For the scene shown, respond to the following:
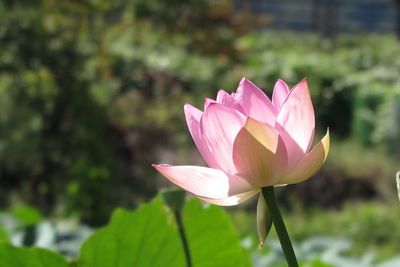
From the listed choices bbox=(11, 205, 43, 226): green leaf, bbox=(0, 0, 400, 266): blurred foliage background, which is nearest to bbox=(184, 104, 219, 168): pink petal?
bbox=(11, 205, 43, 226): green leaf

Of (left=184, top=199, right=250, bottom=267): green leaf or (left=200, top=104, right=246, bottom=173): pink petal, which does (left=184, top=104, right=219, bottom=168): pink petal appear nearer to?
(left=200, top=104, right=246, bottom=173): pink petal

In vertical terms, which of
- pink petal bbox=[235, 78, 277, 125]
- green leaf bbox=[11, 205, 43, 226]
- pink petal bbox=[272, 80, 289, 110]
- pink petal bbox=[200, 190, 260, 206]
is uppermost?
green leaf bbox=[11, 205, 43, 226]

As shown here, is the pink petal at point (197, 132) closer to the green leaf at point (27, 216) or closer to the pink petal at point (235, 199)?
the pink petal at point (235, 199)

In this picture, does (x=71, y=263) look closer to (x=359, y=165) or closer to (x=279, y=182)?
(x=279, y=182)

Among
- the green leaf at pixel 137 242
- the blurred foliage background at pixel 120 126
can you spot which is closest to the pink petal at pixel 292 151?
the green leaf at pixel 137 242

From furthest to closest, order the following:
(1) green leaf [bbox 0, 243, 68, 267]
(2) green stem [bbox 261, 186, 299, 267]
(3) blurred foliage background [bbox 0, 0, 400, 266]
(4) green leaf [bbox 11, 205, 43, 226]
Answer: (3) blurred foliage background [bbox 0, 0, 400, 266], (4) green leaf [bbox 11, 205, 43, 226], (1) green leaf [bbox 0, 243, 68, 267], (2) green stem [bbox 261, 186, 299, 267]

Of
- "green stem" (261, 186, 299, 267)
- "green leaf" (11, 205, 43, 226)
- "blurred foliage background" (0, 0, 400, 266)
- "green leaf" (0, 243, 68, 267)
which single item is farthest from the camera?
"blurred foliage background" (0, 0, 400, 266)

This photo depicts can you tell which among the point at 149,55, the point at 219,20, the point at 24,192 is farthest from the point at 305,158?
the point at 149,55
